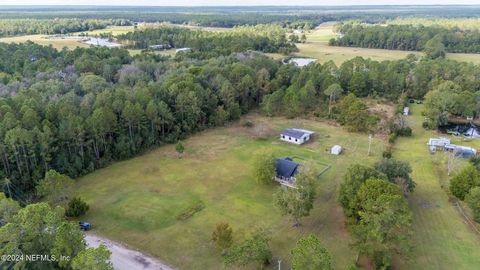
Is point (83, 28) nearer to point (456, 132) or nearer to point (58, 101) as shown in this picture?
point (58, 101)

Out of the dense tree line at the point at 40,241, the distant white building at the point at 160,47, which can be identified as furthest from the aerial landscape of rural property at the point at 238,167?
the distant white building at the point at 160,47

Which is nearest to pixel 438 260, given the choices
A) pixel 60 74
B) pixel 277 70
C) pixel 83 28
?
pixel 277 70

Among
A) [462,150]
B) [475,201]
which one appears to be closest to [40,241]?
[475,201]

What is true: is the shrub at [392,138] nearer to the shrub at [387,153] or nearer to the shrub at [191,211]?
the shrub at [387,153]

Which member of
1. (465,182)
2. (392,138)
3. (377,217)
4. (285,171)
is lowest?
(392,138)

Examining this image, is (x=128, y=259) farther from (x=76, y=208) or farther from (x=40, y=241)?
(x=76, y=208)
